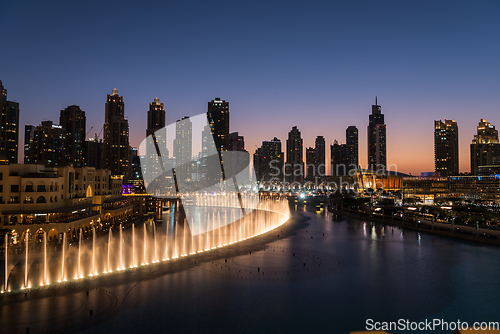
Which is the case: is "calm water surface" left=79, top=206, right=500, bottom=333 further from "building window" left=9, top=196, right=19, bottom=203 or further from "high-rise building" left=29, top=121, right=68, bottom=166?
"high-rise building" left=29, top=121, right=68, bottom=166

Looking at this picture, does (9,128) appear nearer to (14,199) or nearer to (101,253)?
(14,199)

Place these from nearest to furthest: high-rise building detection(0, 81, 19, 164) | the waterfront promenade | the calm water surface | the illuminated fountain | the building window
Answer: the calm water surface < the illuminated fountain < the building window < the waterfront promenade < high-rise building detection(0, 81, 19, 164)

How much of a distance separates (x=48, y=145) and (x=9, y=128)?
18903 millimetres

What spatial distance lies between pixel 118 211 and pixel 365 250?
48872 millimetres

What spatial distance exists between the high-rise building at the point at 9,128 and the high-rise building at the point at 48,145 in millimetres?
9492

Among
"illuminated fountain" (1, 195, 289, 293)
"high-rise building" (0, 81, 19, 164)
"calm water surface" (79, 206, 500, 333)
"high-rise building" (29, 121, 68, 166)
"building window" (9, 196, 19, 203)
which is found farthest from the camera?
"high-rise building" (29, 121, 68, 166)

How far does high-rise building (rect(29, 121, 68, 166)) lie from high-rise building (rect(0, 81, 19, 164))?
31.1 feet

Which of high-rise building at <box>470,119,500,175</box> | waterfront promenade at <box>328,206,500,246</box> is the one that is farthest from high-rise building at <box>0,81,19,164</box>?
high-rise building at <box>470,119,500,175</box>

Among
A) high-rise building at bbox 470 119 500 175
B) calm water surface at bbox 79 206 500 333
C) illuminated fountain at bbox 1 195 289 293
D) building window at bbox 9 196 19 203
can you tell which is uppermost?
high-rise building at bbox 470 119 500 175

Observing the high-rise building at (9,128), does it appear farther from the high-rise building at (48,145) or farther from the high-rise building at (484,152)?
the high-rise building at (484,152)

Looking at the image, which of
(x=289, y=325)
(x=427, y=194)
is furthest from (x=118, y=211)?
(x=427, y=194)

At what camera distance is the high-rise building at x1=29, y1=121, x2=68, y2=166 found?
161125mm

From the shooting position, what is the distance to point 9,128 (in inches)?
5827

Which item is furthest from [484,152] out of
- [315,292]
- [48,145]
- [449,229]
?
[48,145]
